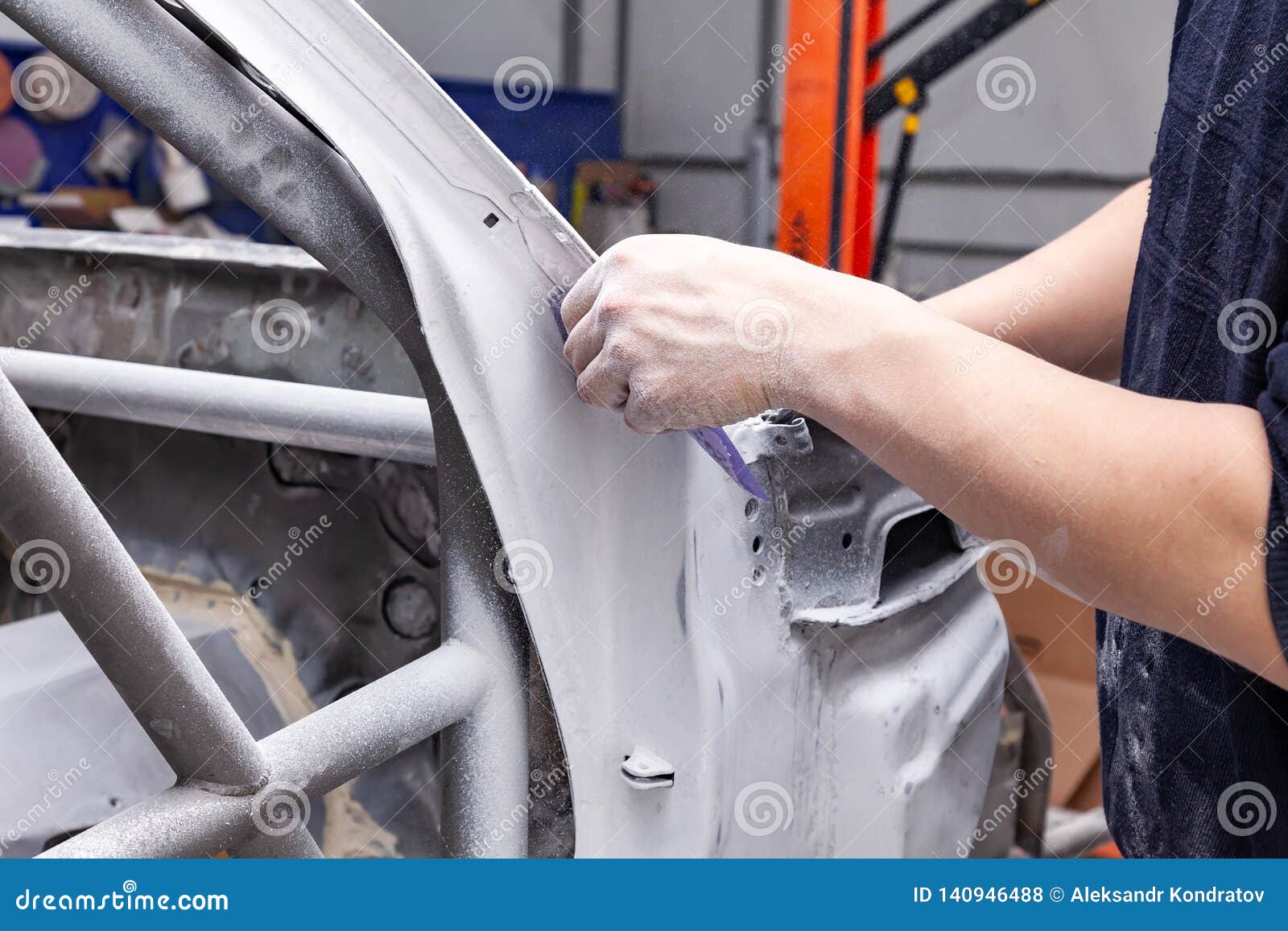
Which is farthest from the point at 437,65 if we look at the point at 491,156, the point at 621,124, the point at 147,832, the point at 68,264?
the point at 147,832

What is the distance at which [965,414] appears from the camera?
2.34 feet

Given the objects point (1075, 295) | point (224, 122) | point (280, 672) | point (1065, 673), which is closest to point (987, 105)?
point (1065, 673)

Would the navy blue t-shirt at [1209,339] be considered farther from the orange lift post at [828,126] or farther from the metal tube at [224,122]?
the orange lift post at [828,126]

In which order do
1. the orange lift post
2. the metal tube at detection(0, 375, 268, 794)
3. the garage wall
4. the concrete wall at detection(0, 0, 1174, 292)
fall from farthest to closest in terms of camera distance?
the garage wall, the concrete wall at detection(0, 0, 1174, 292), the orange lift post, the metal tube at detection(0, 375, 268, 794)

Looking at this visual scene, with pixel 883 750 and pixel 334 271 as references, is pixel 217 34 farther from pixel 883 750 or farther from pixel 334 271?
Result: pixel 883 750

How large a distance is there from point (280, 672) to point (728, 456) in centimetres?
81

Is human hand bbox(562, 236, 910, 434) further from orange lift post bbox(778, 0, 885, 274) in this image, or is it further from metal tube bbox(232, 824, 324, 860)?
orange lift post bbox(778, 0, 885, 274)

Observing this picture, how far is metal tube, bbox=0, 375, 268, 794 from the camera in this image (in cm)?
57

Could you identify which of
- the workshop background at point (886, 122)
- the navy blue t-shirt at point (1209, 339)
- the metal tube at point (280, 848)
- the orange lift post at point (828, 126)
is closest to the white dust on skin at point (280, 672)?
the metal tube at point (280, 848)

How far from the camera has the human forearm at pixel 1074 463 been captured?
66 cm

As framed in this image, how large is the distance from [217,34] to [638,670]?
0.59 metres

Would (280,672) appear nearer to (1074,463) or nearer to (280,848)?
(280,848)

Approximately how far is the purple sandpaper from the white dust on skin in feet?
2.46

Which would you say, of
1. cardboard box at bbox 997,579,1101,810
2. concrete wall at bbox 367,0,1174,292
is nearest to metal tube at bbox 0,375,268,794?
cardboard box at bbox 997,579,1101,810
